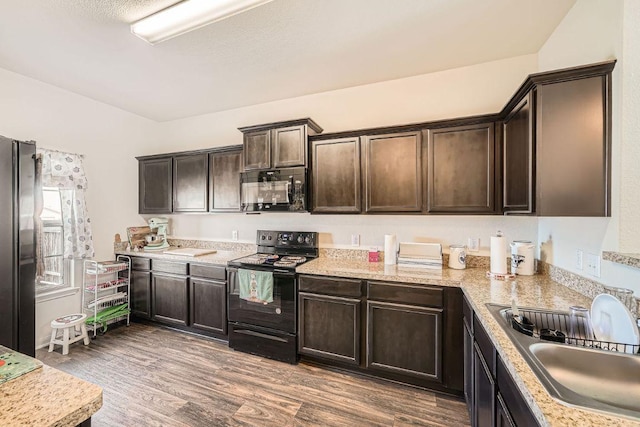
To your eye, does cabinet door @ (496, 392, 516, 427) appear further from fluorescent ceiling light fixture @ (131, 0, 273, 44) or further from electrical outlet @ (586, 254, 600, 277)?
fluorescent ceiling light fixture @ (131, 0, 273, 44)

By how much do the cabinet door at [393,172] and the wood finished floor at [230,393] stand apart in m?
1.60

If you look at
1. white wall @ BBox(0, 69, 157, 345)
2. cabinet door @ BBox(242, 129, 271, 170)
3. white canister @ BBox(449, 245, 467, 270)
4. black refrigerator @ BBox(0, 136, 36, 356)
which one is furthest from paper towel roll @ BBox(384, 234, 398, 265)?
white wall @ BBox(0, 69, 157, 345)

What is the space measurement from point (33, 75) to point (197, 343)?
3370 millimetres

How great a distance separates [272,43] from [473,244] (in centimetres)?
259

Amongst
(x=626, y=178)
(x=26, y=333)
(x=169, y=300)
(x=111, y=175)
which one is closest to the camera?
(x=626, y=178)

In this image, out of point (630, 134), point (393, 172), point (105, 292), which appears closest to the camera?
point (630, 134)

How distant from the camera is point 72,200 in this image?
3.09m

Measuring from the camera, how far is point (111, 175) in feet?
11.9

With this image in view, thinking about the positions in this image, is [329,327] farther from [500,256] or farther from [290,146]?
[290,146]

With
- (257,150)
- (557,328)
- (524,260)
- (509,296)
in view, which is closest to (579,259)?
(524,260)

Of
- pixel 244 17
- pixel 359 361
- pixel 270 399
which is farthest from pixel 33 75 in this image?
pixel 359 361

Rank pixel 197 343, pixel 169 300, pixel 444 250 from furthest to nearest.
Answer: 1. pixel 169 300
2. pixel 197 343
3. pixel 444 250

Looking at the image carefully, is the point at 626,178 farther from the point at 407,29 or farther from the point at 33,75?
the point at 33,75

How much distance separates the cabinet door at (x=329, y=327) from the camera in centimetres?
237
